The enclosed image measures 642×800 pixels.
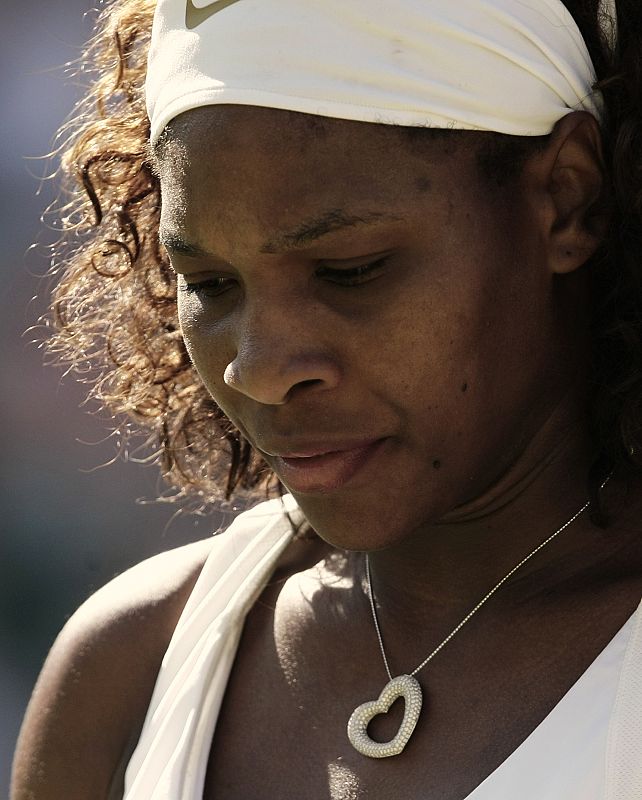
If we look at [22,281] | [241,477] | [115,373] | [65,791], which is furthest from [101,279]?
[22,281]

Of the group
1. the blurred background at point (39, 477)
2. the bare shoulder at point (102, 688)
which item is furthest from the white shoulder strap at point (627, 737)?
the blurred background at point (39, 477)

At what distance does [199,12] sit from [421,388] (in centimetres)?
62

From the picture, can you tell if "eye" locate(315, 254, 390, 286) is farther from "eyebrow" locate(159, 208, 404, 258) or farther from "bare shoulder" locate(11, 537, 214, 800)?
"bare shoulder" locate(11, 537, 214, 800)

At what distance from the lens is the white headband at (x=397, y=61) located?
1.71 m

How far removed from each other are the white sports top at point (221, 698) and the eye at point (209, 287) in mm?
578

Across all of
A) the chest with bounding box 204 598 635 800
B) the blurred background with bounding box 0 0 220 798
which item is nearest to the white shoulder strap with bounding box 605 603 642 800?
the chest with bounding box 204 598 635 800

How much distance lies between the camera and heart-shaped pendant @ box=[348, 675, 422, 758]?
1900mm

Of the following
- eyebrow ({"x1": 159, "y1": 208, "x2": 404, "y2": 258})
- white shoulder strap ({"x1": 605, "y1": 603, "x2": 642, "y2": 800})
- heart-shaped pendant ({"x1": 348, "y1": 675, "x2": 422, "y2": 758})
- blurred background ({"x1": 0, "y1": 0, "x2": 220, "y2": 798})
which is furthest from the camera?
blurred background ({"x1": 0, "y1": 0, "x2": 220, "y2": 798})

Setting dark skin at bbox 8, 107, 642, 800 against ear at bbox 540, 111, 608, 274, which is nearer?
dark skin at bbox 8, 107, 642, 800

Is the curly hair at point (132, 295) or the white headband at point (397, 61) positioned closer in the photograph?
the white headband at point (397, 61)

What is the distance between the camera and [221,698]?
2.18m

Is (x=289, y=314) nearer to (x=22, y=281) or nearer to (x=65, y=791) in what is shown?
(x=65, y=791)

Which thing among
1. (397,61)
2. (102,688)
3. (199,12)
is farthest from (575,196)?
(102,688)

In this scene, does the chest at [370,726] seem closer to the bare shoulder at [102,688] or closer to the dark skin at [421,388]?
the dark skin at [421,388]
